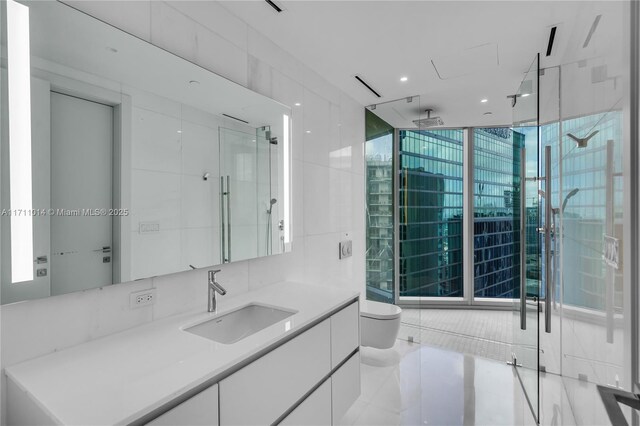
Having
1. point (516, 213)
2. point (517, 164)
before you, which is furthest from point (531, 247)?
point (517, 164)

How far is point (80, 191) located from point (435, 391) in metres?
2.53

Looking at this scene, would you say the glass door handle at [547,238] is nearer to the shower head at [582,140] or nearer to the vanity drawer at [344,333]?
the shower head at [582,140]

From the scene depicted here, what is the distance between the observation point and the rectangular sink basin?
1.54 meters

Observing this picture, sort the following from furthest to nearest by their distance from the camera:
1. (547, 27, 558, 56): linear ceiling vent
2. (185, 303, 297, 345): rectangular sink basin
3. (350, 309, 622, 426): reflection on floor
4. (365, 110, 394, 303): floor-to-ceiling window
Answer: (365, 110, 394, 303): floor-to-ceiling window, (547, 27, 558, 56): linear ceiling vent, (185, 303, 297, 345): rectangular sink basin, (350, 309, 622, 426): reflection on floor

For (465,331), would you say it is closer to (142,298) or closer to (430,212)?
(430,212)

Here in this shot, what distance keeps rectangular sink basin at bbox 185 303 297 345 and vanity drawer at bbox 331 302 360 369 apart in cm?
29

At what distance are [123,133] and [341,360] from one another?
63.0 inches

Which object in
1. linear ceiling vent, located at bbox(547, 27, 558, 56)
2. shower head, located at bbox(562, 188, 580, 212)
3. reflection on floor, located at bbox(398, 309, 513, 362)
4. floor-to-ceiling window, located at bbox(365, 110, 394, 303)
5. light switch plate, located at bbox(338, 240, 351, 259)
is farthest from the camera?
floor-to-ceiling window, located at bbox(365, 110, 394, 303)

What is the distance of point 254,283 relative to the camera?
78.9 inches

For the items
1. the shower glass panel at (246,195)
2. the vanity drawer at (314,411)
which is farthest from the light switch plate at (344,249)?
the vanity drawer at (314,411)

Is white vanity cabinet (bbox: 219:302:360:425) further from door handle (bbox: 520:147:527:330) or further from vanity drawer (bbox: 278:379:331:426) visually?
door handle (bbox: 520:147:527:330)

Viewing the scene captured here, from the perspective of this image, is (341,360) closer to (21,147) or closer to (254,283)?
(254,283)

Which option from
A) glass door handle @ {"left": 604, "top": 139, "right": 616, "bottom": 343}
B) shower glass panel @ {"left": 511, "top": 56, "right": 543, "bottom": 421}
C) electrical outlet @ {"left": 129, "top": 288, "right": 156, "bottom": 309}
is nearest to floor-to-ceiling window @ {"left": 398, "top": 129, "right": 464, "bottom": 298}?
shower glass panel @ {"left": 511, "top": 56, "right": 543, "bottom": 421}

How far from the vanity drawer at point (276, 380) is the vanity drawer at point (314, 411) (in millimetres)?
50
